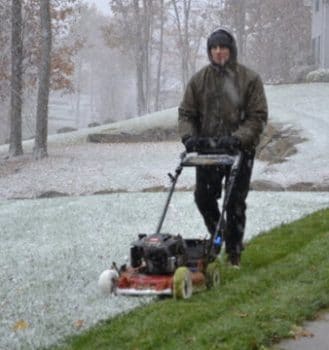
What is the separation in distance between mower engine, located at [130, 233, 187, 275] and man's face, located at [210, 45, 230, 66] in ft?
4.99

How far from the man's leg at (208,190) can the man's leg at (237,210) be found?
140mm

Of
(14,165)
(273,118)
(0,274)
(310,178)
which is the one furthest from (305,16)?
(0,274)

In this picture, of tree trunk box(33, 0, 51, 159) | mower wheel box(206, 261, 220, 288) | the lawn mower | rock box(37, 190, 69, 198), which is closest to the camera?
the lawn mower

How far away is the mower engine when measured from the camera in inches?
236

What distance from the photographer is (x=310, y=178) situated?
17.6 meters

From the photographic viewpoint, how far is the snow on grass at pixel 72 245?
19.6ft

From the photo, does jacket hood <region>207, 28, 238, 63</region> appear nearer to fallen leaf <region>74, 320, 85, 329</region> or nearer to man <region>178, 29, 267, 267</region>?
man <region>178, 29, 267, 267</region>

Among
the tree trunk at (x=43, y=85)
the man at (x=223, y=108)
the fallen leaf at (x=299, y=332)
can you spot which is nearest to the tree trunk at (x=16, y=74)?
the tree trunk at (x=43, y=85)

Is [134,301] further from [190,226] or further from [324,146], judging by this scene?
[324,146]

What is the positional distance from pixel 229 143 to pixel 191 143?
31 cm

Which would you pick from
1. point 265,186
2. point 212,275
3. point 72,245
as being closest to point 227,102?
point 212,275

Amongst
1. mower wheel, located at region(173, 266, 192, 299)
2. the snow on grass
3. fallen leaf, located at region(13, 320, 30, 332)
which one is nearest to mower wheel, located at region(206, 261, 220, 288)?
mower wheel, located at region(173, 266, 192, 299)

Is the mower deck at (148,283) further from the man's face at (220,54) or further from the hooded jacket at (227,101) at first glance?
the man's face at (220,54)

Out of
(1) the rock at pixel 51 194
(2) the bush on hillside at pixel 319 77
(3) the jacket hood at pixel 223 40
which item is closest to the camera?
(3) the jacket hood at pixel 223 40
